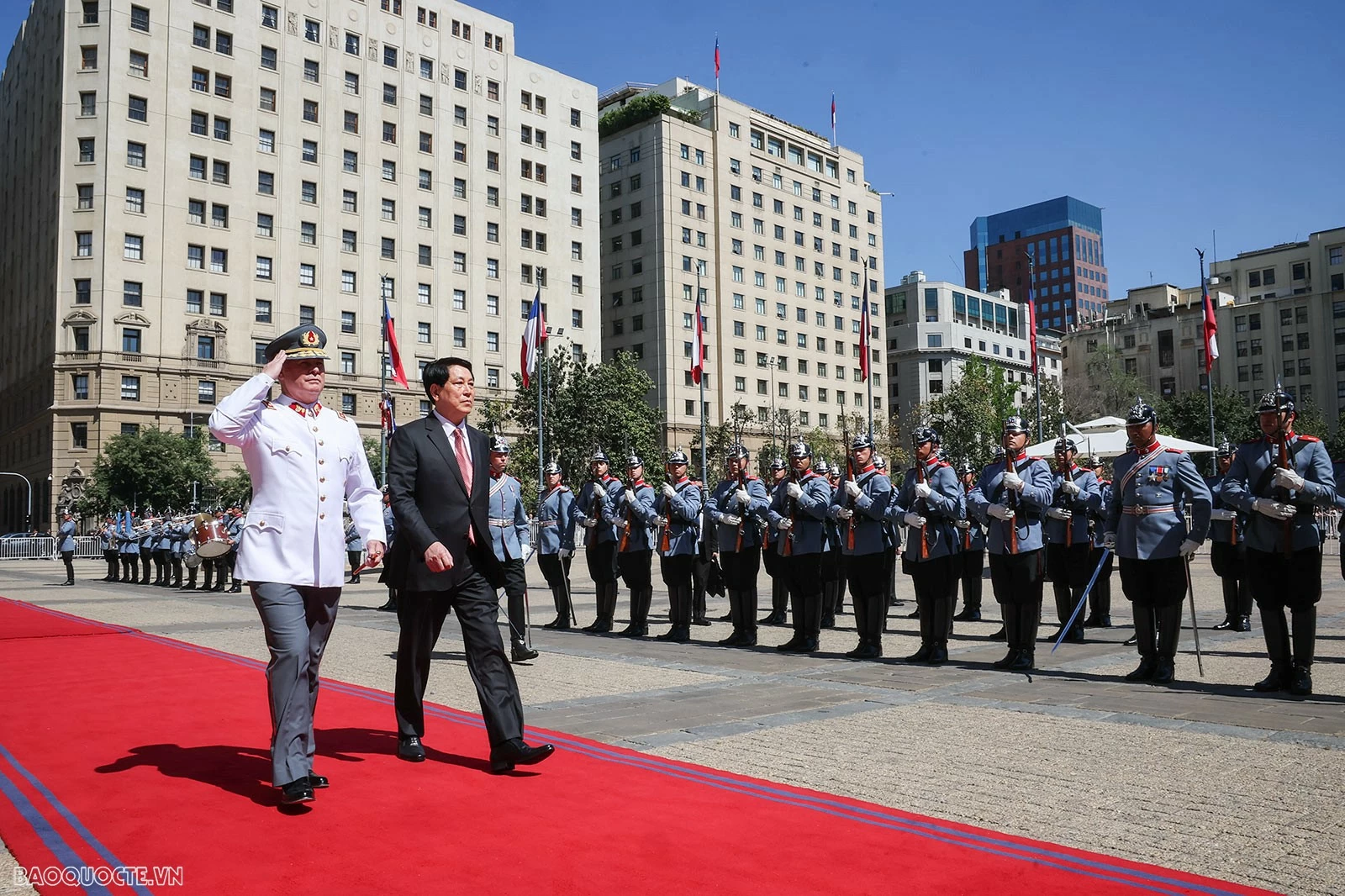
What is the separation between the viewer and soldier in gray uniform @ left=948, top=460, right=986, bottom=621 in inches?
455

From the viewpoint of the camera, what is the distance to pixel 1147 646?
8.98 meters

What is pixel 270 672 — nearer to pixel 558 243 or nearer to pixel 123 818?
pixel 123 818

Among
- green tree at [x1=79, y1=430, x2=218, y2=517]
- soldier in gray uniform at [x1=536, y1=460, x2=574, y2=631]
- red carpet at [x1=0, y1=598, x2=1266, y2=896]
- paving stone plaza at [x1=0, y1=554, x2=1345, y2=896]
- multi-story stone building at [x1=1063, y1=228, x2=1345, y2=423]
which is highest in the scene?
multi-story stone building at [x1=1063, y1=228, x2=1345, y2=423]

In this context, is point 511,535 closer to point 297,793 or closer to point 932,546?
point 932,546

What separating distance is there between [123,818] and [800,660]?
283 inches

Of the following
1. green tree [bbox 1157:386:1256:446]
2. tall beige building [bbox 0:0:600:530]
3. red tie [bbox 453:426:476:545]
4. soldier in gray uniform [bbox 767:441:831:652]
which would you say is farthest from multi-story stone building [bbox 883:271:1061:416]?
red tie [bbox 453:426:476:545]

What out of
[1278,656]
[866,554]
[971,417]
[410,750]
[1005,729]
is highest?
[971,417]

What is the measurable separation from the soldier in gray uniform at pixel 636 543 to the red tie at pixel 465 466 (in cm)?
709

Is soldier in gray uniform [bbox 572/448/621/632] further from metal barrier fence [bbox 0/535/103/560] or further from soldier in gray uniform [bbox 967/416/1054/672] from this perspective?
metal barrier fence [bbox 0/535/103/560]

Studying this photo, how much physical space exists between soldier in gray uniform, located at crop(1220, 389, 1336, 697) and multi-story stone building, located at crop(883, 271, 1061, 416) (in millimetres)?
112923

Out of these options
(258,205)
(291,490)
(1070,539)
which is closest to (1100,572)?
(1070,539)

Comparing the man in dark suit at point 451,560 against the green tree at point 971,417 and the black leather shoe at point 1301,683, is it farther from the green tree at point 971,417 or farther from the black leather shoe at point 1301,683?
the green tree at point 971,417

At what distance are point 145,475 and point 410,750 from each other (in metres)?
54.8

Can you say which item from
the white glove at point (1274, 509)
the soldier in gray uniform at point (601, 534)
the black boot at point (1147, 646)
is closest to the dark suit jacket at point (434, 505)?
the black boot at point (1147, 646)
